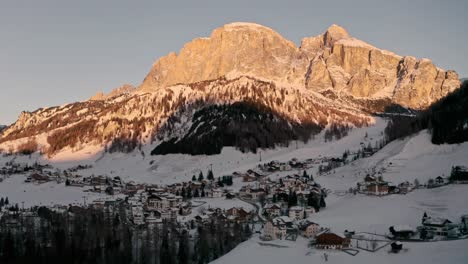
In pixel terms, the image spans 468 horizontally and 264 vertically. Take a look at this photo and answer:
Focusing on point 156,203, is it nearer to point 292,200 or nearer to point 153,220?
point 153,220

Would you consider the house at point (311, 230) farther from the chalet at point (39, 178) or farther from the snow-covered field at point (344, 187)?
the chalet at point (39, 178)

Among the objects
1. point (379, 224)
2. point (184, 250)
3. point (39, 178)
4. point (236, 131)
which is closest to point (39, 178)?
point (39, 178)

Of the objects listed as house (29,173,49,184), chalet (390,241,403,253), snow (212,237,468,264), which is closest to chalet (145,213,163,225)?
snow (212,237,468,264)

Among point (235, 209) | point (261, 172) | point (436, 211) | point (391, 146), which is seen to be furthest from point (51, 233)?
point (391, 146)

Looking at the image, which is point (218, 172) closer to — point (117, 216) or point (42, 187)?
point (42, 187)

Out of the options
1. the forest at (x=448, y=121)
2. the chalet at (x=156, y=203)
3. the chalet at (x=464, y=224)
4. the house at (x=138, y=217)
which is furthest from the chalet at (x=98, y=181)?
the chalet at (x=464, y=224)
